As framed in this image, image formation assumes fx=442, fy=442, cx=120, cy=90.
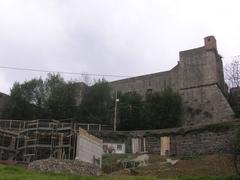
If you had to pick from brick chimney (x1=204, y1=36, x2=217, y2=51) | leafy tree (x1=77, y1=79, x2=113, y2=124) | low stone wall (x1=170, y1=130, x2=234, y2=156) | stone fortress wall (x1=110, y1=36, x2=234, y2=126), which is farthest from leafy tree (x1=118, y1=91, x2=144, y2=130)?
brick chimney (x1=204, y1=36, x2=217, y2=51)

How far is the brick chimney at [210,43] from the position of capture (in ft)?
147

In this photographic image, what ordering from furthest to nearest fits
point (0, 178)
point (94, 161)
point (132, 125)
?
point (132, 125)
point (94, 161)
point (0, 178)

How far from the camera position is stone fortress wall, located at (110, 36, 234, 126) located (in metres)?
42.5

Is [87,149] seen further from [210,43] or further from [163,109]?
[210,43]

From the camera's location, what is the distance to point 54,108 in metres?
43.1

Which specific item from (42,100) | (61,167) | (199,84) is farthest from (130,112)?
(61,167)

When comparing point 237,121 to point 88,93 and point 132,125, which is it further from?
point 88,93

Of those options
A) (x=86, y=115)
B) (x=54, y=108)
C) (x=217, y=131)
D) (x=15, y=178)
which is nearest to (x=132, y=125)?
(x=86, y=115)

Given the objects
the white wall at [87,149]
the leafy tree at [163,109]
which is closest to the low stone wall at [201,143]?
the leafy tree at [163,109]

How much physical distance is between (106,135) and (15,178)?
19221 millimetres

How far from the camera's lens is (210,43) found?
45000 mm

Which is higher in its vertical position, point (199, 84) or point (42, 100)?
point (199, 84)

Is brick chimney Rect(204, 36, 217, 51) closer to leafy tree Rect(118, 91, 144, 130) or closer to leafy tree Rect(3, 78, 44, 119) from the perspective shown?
leafy tree Rect(118, 91, 144, 130)

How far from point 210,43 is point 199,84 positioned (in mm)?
4356
